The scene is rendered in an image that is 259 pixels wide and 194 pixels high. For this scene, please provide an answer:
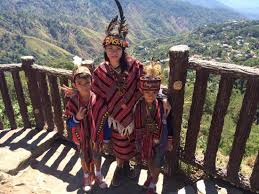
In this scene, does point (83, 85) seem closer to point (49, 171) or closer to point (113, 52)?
point (113, 52)

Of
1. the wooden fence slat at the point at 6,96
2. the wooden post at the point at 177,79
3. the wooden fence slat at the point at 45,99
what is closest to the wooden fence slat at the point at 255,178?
the wooden post at the point at 177,79

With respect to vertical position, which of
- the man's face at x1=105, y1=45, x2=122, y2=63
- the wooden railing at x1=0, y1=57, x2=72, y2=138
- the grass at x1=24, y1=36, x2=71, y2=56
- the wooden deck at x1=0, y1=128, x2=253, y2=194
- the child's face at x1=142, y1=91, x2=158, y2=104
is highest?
the man's face at x1=105, y1=45, x2=122, y2=63

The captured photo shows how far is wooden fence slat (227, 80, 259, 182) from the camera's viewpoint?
12.1ft

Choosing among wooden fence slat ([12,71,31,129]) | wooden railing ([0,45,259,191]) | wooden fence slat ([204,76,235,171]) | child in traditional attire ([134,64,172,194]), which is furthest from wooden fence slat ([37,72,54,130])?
wooden fence slat ([204,76,235,171])

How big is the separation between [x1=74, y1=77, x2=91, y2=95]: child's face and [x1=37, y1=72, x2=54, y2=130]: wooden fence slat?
173 cm

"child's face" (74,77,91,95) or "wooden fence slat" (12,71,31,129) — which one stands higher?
"child's face" (74,77,91,95)

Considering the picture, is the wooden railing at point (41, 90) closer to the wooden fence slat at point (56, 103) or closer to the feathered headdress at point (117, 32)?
the wooden fence slat at point (56, 103)

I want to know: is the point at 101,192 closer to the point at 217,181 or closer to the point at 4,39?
the point at 217,181

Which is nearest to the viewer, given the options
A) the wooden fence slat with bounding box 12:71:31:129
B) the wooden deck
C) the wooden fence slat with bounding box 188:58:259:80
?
the wooden fence slat with bounding box 188:58:259:80

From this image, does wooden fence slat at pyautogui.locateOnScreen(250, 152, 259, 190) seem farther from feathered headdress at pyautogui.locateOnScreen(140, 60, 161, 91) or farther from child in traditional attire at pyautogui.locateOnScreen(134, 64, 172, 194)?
feathered headdress at pyautogui.locateOnScreen(140, 60, 161, 91)

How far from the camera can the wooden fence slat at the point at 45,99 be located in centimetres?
547

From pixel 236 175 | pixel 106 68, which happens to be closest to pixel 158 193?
pixel 236 175

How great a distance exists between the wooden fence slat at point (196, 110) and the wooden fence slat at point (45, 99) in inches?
98.9

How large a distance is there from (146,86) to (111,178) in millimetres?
1872
